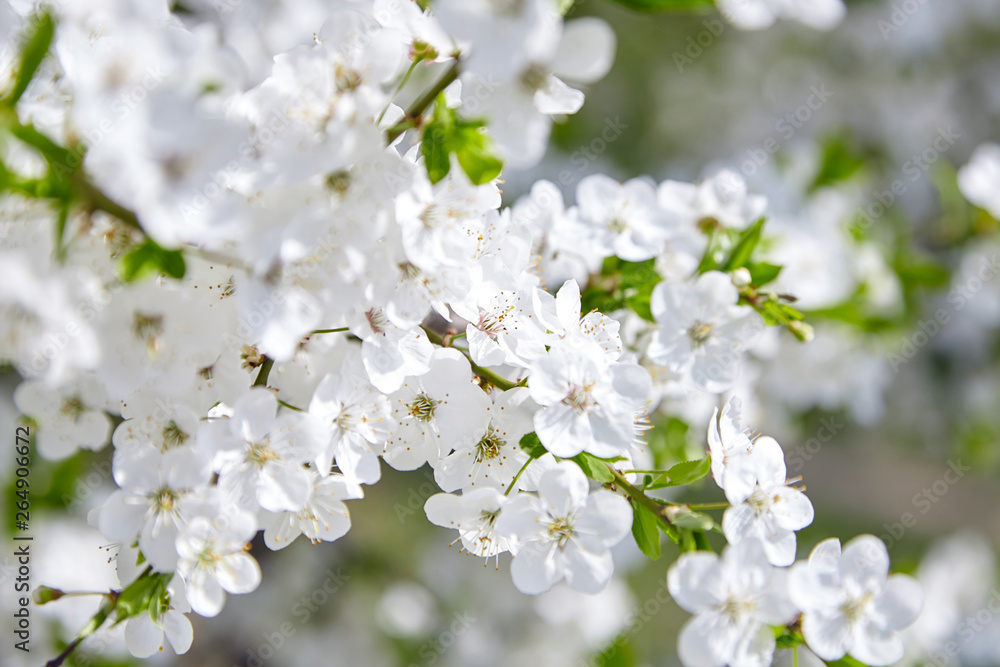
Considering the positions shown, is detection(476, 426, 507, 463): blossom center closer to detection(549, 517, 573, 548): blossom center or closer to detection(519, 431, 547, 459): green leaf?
detection(519, 431, 547, 459): green leaf

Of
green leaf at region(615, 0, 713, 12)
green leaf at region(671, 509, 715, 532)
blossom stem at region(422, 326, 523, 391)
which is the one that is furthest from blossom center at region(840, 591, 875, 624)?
green leaf at region(615, 0, 713, 12)

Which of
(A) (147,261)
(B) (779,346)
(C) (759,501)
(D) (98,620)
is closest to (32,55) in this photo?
(A) (147,261)

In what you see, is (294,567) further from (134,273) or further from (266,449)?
(134,273)

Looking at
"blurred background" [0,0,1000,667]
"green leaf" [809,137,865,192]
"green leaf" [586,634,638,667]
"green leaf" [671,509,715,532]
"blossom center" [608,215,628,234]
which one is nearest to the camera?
"green leaf" [671,509,715,532]

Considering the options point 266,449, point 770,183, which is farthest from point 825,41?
point 266,449

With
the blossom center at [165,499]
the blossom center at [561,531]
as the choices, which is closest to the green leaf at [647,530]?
the blossom center at [561,531]

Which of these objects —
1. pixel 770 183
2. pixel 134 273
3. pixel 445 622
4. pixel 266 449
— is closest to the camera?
pixel 134 273
